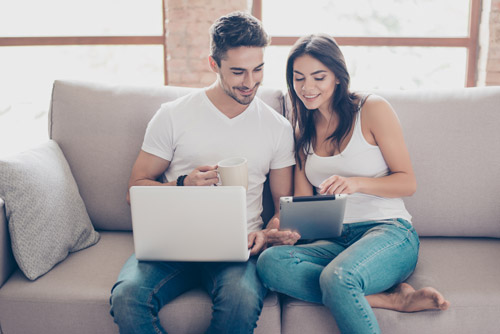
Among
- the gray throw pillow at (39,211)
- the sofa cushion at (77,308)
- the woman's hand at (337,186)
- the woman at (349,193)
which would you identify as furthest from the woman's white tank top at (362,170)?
the gray throw pillow at (39,211)

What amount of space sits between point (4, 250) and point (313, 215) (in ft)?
3.02

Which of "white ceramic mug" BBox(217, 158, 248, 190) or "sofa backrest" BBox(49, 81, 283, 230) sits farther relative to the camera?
"sofa backrest" BBox(49, 81, 283, 230)

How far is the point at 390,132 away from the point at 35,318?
1.20 meters

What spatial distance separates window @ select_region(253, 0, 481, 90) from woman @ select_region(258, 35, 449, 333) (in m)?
1.15

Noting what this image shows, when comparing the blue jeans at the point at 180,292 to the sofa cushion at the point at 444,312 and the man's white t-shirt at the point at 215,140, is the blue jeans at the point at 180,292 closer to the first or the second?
the sofa cushion at the point at 444,312

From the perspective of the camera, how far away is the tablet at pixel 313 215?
1281 millimetres

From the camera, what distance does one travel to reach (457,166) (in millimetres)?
1676

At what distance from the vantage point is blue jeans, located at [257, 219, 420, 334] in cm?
121

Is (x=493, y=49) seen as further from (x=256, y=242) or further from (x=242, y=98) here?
(x=256, y=242)

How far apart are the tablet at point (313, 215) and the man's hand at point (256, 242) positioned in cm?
11

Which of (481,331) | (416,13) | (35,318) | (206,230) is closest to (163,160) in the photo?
(206,230)

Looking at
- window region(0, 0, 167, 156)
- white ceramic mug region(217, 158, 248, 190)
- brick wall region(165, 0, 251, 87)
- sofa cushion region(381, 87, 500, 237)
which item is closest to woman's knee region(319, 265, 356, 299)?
white ceramic mug region(217, 158, 248, 190)

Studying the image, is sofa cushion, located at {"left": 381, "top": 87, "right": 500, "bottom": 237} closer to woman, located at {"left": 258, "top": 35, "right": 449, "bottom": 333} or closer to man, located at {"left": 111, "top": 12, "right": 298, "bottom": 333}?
woman, located at {"left": 258, "top": 35, "right": 449, "bottom": 333}

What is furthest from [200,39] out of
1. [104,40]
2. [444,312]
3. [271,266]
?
[444,312]
